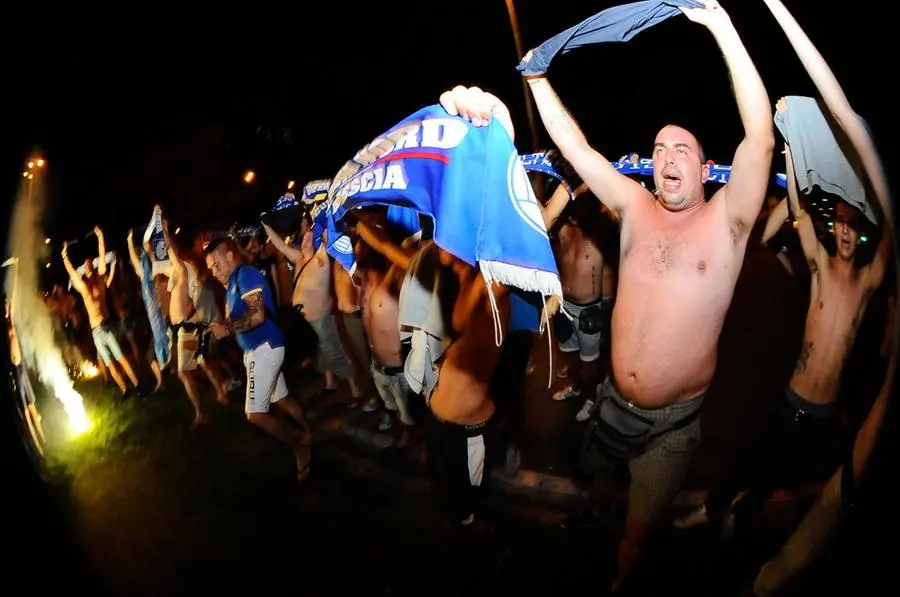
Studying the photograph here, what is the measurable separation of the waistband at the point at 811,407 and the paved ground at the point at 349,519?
0.40 m

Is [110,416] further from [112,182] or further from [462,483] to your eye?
[462,483]

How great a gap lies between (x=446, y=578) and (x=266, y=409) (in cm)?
180

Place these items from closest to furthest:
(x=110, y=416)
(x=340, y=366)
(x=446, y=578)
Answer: (x=446, y=578) → (x=340, y=366) → (x=110, y=416)

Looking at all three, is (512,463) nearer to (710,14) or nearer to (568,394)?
(568,394)

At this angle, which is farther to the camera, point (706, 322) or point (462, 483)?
point (462, 483)

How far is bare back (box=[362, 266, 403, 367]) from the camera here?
3.19m

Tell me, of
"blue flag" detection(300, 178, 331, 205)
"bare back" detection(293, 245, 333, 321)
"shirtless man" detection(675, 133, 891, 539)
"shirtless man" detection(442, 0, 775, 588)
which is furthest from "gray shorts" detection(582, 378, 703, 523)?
"bare back" detection(293, 245, 333, 321)

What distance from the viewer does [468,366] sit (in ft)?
7.42

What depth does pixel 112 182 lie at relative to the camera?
15.3ft

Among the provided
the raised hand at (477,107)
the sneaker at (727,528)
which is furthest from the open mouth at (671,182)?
the sneaker at (727,528)

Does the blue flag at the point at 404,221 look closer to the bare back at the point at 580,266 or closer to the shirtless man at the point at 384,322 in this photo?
the shirtless man at the point at 384,322

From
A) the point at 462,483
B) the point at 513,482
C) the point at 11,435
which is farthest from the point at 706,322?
the point at 11,435

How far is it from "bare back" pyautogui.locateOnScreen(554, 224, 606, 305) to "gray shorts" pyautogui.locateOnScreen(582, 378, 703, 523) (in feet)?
6.96

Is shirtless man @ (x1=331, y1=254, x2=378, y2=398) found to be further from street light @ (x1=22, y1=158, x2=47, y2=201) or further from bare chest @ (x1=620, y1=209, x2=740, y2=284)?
bare chest @ (x1=620, y1=209, x2=740, y2=284)
